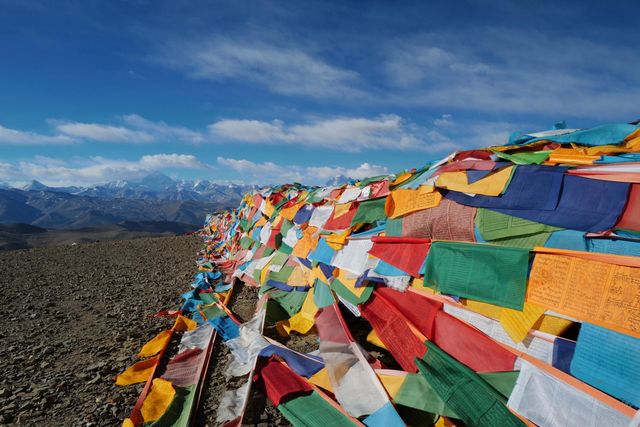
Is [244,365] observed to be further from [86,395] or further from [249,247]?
[249,247]

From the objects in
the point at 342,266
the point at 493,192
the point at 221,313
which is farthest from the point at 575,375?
the point at 221,313

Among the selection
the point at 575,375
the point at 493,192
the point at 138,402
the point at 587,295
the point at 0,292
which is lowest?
the point at 0,292

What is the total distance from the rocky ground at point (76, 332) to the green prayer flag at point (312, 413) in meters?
2.29

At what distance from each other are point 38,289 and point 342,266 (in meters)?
12.3

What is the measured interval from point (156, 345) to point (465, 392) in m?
5.60

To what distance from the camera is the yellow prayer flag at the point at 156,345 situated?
647 centimetres

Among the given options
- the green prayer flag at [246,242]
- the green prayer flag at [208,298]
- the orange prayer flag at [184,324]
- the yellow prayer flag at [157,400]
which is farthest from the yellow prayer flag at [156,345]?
the green prayer flag at [246,242]

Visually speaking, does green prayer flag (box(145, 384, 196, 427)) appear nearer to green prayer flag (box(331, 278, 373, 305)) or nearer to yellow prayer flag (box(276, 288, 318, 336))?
yellow prayer flag (box(276, 288, 318, 336))

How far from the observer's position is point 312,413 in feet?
Answer: 14.3

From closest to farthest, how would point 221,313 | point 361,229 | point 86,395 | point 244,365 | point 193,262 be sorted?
point 86,395 < point 244,365 < point 361,229 < point 221,313 < point 193,262

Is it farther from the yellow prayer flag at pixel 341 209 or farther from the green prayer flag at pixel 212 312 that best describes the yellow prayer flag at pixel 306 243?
the green prayer flag at pixel 212 312

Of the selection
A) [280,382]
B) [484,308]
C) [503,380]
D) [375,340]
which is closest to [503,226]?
[484,308]

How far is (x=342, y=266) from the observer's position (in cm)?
698

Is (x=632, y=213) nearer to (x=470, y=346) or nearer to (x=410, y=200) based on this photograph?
(x=470, y=346)
